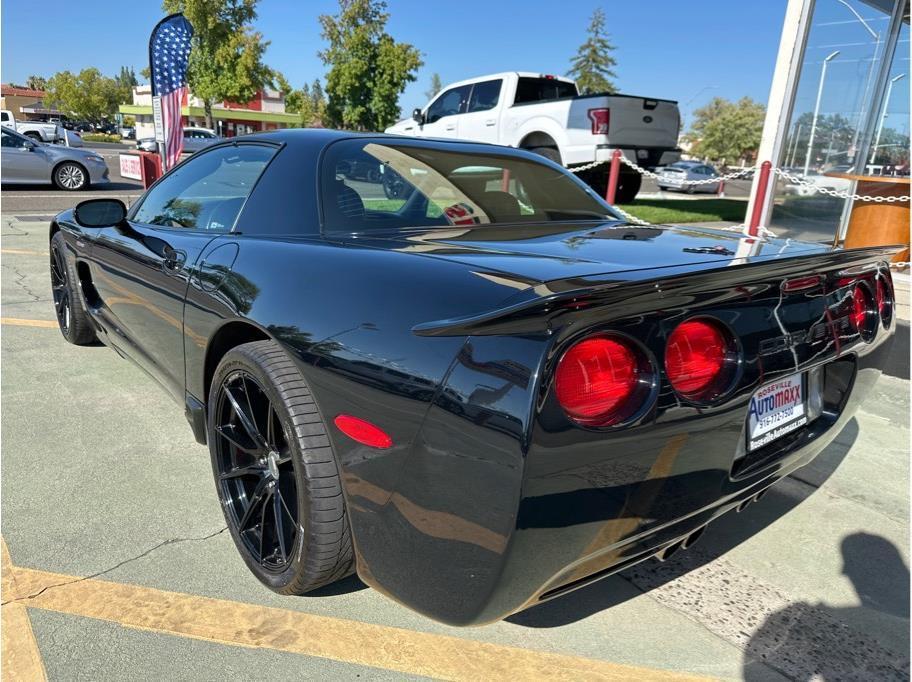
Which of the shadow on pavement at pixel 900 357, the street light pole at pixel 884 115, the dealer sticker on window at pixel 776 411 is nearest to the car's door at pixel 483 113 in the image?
the street light pole at pixel 884 115

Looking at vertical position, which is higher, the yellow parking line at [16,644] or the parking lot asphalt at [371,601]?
the parking lot asphalt at [371,601]

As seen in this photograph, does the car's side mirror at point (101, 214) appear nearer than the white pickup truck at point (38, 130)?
Yes

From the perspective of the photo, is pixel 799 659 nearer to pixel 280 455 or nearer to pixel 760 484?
pixel 760 484

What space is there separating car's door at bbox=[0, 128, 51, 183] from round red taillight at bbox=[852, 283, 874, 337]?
54.1 feet

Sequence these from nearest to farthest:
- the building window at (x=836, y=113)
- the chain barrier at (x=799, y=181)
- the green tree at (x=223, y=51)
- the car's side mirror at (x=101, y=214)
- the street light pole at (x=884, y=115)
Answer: the car's side mirror at (x=101, y=214), the chain barrier at (x=799, y=181), the building window at (x=836, y=113), the street light pole at (x=884, y=115), the green tree at (x=223, y=51)

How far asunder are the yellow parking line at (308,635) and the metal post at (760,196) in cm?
764

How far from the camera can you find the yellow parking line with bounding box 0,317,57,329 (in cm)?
481

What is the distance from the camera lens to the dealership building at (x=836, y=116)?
8672 mm

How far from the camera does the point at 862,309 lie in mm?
2191

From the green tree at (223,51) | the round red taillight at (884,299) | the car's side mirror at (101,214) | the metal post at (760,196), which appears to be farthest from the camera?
the green tree at (223,51)

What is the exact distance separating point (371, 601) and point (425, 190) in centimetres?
143

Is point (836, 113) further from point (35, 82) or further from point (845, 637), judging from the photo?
point (35, 82)

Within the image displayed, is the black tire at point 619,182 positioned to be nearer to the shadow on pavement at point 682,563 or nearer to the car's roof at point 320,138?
the car's roof at point 320,138

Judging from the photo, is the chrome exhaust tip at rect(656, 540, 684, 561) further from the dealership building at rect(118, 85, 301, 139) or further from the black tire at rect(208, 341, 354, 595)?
the dealership building at rect(118, 85, 301, 139)
